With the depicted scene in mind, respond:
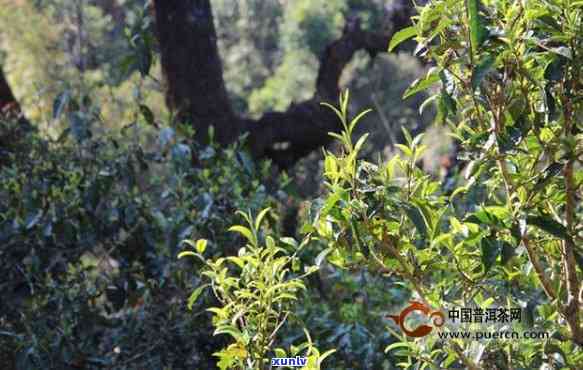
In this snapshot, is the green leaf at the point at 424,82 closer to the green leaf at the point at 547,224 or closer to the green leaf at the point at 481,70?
the green leaf at the point at 481,70

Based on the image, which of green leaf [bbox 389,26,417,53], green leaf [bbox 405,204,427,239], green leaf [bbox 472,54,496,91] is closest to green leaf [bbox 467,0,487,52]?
green leaf [bbox 472,54,496,91]

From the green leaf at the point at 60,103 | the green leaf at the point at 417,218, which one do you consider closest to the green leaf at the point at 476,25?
the green leaf at the point at 417,218

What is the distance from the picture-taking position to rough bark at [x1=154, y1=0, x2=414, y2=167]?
4.25m

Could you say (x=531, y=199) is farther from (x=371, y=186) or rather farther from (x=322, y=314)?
(x=322, y=314)

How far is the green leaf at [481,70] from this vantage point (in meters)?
1.43

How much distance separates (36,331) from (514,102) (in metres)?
2.06

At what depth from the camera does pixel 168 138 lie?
342 cm

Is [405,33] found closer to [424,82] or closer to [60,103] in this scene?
[424,82]

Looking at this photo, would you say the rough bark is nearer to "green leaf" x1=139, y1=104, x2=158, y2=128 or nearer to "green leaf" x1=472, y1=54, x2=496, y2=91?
"green leaf" x1=139, y1=104, x2=158, y2=128

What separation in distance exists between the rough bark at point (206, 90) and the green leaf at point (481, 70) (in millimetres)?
2660

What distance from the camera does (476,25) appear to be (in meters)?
1.43

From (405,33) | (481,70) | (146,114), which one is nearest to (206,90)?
(146,114)

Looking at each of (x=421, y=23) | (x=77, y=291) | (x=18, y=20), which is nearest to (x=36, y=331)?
(x=77, y=291)

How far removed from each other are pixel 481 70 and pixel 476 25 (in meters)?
0.07
